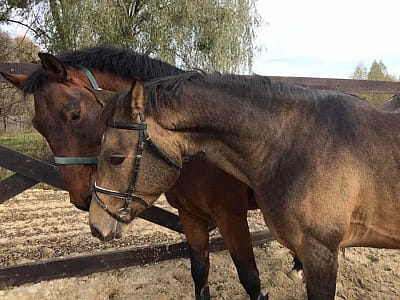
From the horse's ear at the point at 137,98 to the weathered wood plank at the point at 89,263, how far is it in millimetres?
2077

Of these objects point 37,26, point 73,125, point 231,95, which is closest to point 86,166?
point 73,125

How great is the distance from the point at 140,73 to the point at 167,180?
3.68 feet

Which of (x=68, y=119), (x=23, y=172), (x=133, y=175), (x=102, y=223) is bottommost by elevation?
(x=23, y=172)

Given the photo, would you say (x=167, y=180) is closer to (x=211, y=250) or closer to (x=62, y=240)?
(x=211, y=250)

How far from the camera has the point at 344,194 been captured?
2.03 m

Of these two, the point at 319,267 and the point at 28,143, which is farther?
the point at 28,143

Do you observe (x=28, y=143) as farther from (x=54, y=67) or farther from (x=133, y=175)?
(x=133, y=175)

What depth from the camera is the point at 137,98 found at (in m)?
1.91

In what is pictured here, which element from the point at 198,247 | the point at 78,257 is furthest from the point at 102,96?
the point at 78,257

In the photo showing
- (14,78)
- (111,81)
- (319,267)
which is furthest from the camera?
(111,81)

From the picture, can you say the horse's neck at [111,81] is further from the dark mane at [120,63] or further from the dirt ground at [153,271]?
the dirt ground at [153,271]

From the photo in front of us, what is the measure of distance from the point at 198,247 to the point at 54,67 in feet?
5.48

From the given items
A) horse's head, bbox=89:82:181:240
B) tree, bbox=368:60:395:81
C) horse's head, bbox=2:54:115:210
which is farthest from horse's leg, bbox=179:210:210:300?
tree, bbox=368:60:395:81

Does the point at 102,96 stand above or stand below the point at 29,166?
above
